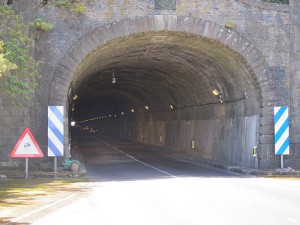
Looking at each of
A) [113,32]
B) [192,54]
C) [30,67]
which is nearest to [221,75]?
[192,54]

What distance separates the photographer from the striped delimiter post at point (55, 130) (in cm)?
1862

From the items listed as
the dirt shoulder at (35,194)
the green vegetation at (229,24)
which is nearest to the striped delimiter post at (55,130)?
the dirt shoulder at (35,194)

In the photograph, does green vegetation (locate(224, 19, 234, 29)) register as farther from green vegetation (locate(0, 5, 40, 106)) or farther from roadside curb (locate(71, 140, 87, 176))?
roadside curb (locate(71, 140, 87, 176))

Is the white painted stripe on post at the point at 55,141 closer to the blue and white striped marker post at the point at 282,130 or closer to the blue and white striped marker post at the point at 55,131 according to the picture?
the blue and white striped marker post at the point at 55,131

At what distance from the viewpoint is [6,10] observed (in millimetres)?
18844

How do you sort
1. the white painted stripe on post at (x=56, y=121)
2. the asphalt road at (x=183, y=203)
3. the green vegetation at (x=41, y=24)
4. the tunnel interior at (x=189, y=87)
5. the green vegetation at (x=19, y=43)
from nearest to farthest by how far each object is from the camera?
1. the asphalt road at (x=183, y=203)
2. the green vegetation at (x=19, y=43)
3. the white painted stripe on post at (x=56, y=121)
4. the green vegetation at (x=41, y=24)
5. the tunnel interior at (x=189, y=87)

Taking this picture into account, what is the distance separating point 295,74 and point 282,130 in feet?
8.45

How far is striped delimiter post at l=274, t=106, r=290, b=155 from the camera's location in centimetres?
2092

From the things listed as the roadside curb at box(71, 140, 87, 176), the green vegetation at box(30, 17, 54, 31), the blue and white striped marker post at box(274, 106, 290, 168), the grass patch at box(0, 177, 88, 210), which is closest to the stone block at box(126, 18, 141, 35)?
the green vegetation at box(30, 17, 54, 31)

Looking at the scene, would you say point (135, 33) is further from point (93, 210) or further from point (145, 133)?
point (145, 133)

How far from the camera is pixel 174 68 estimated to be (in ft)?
93.7

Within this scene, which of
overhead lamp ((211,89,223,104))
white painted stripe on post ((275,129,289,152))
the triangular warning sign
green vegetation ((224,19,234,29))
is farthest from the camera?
overhead lamp ((211,89,223,104))

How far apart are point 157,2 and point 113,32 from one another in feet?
7.11

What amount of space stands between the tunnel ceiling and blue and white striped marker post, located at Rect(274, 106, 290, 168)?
147 centimetres
